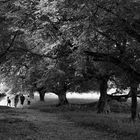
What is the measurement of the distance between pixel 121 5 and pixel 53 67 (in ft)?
48.3

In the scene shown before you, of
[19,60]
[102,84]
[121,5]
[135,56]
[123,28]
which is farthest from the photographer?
[102,84]

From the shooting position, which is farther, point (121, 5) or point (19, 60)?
point (19, 60)

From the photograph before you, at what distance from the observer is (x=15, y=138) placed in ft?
44.5

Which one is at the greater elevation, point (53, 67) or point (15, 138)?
point (53, 67)

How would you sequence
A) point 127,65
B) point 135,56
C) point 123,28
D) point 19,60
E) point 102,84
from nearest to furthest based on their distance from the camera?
point 123,28, point 127,65, point 135,56, point 19,60, point 102,84

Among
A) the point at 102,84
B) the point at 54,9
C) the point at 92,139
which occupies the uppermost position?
the point at 54,9

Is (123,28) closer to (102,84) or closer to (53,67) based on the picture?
(53,67)

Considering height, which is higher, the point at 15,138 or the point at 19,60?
the point at 19,60

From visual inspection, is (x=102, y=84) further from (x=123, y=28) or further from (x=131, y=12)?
(x=131, y=12)

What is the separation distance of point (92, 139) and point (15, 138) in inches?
121

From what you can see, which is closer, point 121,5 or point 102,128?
point 121,5

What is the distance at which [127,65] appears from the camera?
17641 millimetres

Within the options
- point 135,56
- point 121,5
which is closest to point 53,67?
point 135,56

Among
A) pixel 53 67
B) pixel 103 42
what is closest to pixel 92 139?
pixel 103 42
